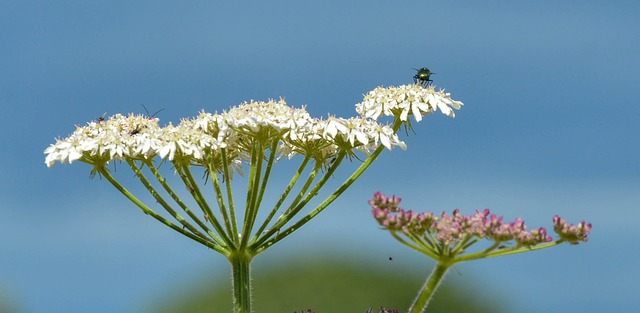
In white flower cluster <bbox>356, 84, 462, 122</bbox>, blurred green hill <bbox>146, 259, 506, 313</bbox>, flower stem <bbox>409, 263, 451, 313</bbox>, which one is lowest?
flower stem <bbox>409, 263, 451, 313</bbox>

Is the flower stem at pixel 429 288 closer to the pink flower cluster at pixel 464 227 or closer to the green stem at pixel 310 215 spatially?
the pink flower cluster at pixel 464 227

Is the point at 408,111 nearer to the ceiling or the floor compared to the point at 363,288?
nearer to the floor

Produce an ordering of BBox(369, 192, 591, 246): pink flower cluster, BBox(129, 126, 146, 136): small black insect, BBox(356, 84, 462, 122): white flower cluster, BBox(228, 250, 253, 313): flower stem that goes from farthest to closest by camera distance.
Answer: BBox(356, 84, 462, 122): white flower cluster → BBox(129, 126, 146, 136): small black insect → BBox(228, 250, 253, 313): flower stem → BBox(369, 192, 591, 246): pink flower cluster

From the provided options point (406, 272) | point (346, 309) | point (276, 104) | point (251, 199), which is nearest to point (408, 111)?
point (276, 104)

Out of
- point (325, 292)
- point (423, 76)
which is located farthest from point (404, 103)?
point (325, 292)

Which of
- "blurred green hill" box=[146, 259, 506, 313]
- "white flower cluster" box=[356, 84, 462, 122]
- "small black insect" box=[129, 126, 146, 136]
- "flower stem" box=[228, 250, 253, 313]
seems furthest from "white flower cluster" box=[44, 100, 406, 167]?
"blurred green hill" box=[146, 259, 506, 313]

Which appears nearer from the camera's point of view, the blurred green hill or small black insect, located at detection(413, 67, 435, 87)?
small black insect, located at detection(413, 67, 435, 87)

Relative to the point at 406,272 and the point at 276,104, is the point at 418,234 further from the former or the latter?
the point at 406,272

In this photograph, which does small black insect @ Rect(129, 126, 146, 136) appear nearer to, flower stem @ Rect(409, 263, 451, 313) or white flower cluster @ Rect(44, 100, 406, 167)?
white flower cluster @ Rect(44, 100, 406, 167)
